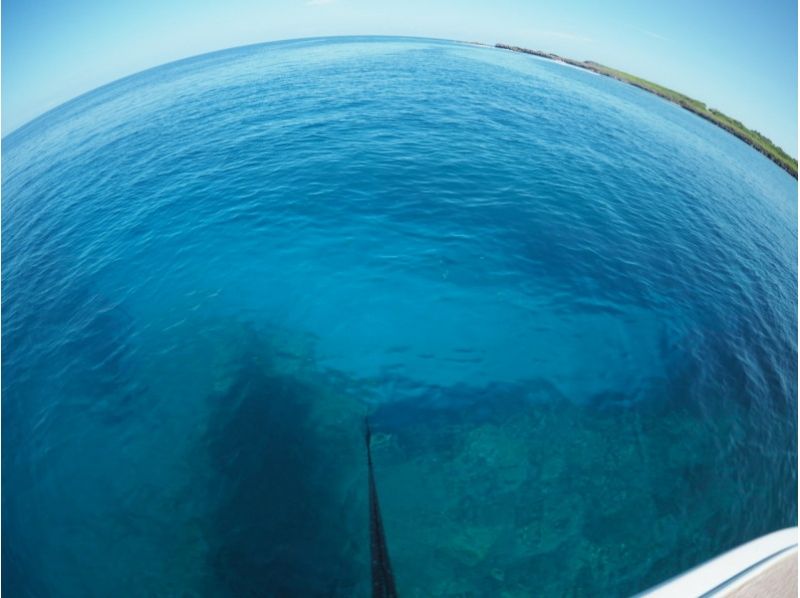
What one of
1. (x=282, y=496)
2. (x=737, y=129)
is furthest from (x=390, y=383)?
(x=737, y=129)

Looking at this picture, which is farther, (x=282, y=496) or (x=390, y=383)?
(x=390, y=383)

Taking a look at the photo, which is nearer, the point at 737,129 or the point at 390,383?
the point at 390,383

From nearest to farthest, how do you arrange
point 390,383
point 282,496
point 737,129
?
point 282,496 < point 390,383 < point 737,129

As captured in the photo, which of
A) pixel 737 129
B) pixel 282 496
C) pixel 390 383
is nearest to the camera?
pixel 282 496

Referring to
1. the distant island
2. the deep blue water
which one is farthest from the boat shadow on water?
the distant island

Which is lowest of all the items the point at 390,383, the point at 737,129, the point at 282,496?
the point at 282,496

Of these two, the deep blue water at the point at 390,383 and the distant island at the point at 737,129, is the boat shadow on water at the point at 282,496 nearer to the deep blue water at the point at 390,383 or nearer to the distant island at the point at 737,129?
the deep blue water at the point at 390,383

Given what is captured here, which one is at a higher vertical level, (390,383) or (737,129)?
(737,129)

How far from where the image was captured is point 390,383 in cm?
1027

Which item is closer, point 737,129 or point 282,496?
point 282,496

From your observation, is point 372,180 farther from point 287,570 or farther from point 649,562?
point 649,562

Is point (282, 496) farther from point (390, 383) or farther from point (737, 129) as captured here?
point (737, 129)

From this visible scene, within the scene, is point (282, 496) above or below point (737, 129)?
below

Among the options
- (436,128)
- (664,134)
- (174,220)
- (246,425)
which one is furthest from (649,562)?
(664,134)
